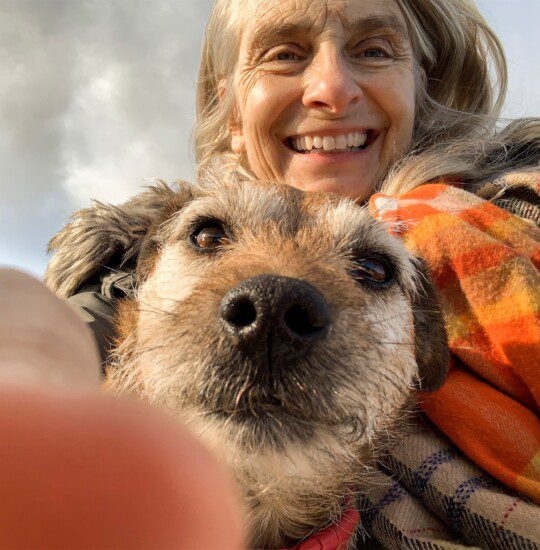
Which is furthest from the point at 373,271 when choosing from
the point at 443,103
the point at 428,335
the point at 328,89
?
the point at 443,103

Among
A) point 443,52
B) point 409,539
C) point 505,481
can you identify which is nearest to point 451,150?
point 443,52

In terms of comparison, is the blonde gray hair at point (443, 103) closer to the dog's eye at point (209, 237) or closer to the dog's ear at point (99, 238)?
the dog's ear at point (99, 238)

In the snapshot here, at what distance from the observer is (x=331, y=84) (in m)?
3.70

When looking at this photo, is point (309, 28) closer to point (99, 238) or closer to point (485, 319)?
point (99, 238)

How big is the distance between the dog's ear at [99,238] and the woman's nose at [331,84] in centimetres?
121

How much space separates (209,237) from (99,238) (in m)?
0.98

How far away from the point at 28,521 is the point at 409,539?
2.25 m

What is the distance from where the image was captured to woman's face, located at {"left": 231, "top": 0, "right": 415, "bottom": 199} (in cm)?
378

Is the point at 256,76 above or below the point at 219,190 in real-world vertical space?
above

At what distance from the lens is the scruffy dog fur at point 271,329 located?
1.73 m

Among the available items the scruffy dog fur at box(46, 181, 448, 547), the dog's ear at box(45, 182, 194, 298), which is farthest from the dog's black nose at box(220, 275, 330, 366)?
the dog's ear at box(45, 182, 194, 298)

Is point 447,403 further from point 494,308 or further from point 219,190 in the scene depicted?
point 219,190

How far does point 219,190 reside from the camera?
3.05 m

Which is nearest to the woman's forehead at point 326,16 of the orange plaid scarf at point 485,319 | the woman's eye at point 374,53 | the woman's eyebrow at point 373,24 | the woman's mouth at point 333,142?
the woman's eyebrow at point 373,24
